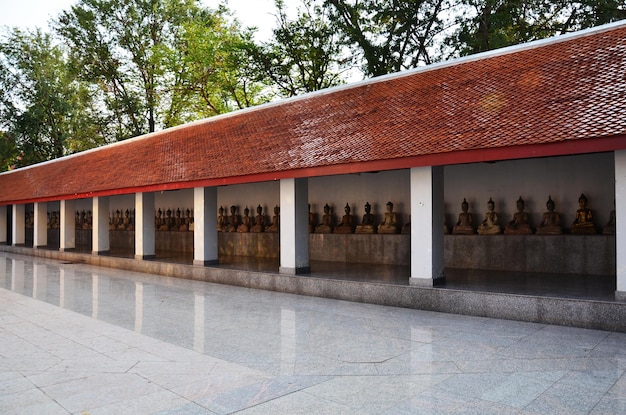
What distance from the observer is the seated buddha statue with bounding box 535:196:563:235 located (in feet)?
38.8

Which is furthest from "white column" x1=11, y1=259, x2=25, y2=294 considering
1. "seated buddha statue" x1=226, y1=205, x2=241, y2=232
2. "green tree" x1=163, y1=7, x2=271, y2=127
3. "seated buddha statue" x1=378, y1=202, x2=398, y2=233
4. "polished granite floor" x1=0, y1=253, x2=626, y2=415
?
"green tree" x1=163, y1=7, x2=271, y2=127

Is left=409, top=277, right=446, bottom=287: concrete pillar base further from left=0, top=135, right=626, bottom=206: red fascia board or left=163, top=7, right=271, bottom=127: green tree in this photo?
left=163, top=7, right=271, bottom=127: green tree

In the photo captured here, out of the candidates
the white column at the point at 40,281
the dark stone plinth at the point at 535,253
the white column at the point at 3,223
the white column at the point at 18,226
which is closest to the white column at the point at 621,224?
the dark stone plinth at the point at 535,253

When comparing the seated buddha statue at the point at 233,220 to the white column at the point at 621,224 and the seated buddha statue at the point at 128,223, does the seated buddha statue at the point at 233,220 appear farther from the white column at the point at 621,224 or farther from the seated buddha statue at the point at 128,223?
the white column at the point at 621,224

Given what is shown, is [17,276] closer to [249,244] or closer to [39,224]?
[249,244]

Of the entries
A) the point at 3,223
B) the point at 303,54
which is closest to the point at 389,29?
the point at 303,54

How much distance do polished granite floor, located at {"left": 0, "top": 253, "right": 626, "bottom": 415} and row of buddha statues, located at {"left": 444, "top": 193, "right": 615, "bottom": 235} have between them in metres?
4.56

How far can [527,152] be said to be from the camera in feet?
26.7

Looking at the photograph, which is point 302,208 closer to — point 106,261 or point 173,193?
point 106,261

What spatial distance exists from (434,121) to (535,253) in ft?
14.3

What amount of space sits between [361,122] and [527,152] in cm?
438

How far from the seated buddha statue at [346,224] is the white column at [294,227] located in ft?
12.1

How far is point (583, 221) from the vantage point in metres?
11.5

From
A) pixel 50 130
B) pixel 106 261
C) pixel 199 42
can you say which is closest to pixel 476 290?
pixel 106 261
